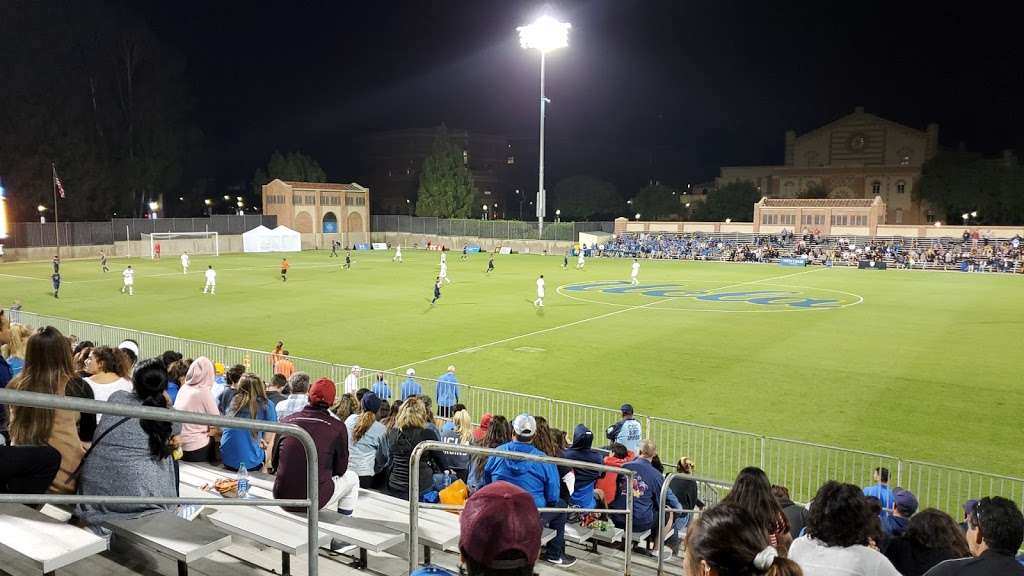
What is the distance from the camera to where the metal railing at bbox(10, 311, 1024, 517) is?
11.5 metres

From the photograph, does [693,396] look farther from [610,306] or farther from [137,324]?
[137,324]

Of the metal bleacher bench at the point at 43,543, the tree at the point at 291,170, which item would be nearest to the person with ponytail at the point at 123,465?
the metal bleacher bench at the point at 43,543

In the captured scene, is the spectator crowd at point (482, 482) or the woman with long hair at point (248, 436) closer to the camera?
the spectator crowd at point (482, 482)

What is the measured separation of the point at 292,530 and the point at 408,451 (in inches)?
114

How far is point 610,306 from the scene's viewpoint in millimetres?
33438

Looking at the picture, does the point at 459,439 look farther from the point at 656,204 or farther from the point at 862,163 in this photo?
the point at 862,163

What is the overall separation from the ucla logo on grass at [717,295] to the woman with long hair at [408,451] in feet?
85.2

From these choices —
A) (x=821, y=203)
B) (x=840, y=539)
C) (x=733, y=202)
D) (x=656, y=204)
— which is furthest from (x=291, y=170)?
(x=840, y=539)

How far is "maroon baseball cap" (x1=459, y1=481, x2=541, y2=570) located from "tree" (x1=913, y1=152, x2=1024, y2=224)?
8382 cm

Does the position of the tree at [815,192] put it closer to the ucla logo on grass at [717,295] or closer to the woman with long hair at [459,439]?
the ucla logo on grass at [717,295]

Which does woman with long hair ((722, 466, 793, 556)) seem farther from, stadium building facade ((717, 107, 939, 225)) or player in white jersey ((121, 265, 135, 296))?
stadium building facade ((717, 107, 939, 225))

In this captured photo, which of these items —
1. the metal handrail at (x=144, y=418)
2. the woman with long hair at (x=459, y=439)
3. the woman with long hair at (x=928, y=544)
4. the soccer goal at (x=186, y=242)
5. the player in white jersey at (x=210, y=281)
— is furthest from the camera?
the soccer goal at (x=186, y=242)

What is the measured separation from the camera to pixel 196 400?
283 inches

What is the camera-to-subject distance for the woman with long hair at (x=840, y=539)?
4047 mm
